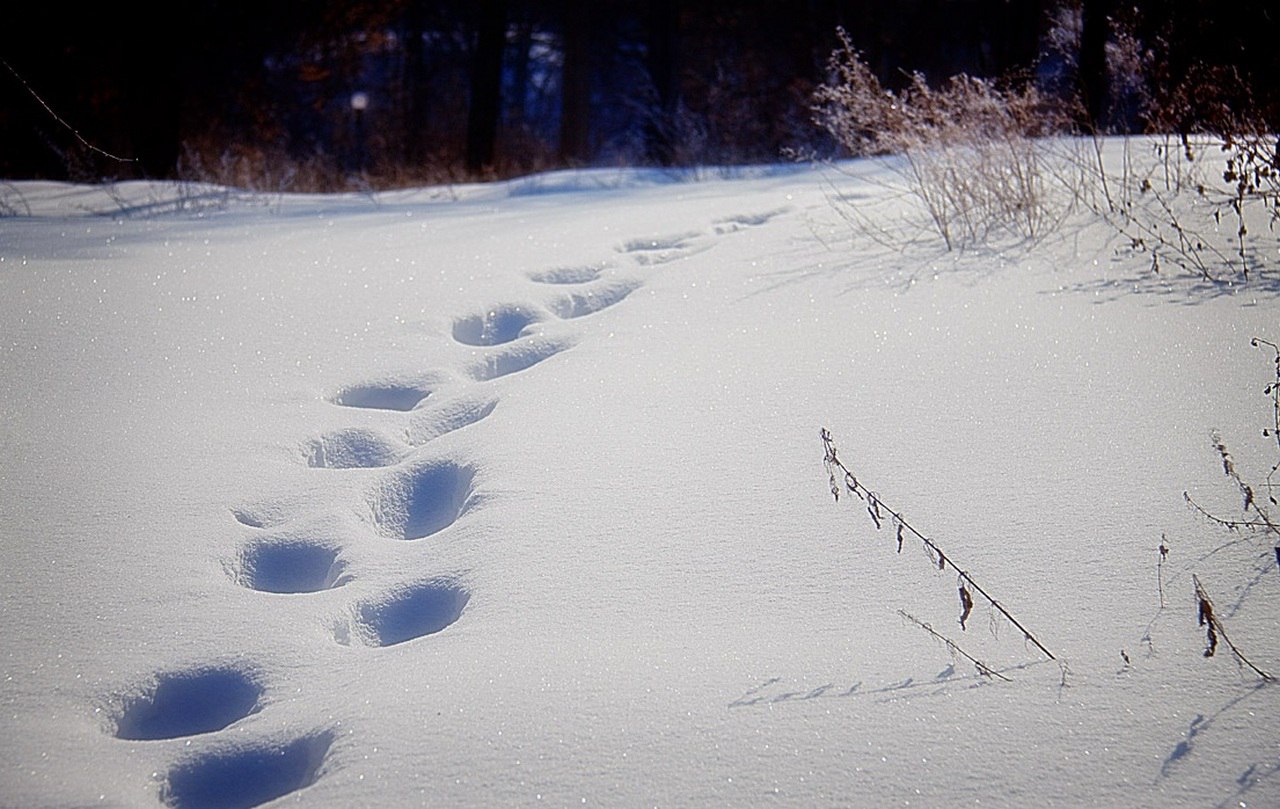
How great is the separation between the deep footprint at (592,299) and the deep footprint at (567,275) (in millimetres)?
159

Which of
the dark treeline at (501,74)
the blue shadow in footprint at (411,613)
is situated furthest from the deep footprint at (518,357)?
the dark treeline at (501,74)

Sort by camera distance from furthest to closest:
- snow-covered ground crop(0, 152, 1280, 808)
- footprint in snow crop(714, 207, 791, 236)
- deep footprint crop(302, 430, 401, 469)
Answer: footprint in snow crop(714, 207, 791, 236)
deep footprint crop(302, 430, 401, 469)
snow-covered ground crop(0, 152, 1280, 808)

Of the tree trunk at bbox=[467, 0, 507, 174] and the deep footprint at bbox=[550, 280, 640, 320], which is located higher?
the tree trunk at bbox=[467, 0, 507, 174]

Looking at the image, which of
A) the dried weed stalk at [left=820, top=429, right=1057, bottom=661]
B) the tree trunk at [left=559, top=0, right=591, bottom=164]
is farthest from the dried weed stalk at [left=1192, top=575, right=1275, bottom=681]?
the tree trunk at [left=559, top=0, right=591, bottom=164]

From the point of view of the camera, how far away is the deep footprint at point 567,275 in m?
3.55

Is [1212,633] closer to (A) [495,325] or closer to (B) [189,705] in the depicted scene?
(B) [189,705]

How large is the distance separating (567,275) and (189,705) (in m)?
2.41

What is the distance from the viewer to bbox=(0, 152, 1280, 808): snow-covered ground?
4.01 feet

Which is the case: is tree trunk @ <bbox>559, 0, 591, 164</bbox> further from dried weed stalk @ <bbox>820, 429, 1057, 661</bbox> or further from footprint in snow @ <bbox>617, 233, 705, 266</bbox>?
dried weed stalk @ <bbox>820, 429, 1057, 661</bbox>

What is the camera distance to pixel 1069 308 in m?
2.81

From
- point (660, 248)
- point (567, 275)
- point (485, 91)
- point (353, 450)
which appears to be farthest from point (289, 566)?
point (485, 91)

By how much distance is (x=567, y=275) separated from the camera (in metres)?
3.60

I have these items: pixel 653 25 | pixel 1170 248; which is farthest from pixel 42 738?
pixel 653 25

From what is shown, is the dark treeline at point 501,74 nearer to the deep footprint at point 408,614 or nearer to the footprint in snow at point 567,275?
the footprint in snow at point 567,275
